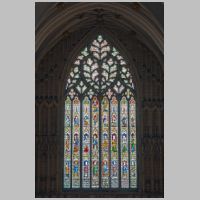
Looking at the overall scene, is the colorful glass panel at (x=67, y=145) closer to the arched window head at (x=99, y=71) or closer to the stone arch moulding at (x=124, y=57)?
the stone arch moulding at (x=124, y=57)

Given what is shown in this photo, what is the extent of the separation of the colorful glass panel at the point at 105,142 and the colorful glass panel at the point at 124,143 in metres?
0.48

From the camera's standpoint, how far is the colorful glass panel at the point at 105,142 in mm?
22188

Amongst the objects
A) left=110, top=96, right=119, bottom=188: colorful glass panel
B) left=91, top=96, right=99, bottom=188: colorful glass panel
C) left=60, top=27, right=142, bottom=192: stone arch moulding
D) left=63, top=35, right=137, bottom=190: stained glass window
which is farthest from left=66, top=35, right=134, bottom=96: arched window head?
left=110, top=96, right=119, bottom=188: colorful glass panel

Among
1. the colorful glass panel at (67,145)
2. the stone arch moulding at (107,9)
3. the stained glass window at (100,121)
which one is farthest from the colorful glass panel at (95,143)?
the stone arch moulding at (107,9)

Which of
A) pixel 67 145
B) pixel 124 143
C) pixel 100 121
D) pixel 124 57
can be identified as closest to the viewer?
pixel 67 145

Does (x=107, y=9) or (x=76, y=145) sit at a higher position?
(x=107, y=9)

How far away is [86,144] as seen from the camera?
73.5ft

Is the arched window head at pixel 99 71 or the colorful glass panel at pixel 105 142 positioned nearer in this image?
the colorful glass panel at pixel 105 142

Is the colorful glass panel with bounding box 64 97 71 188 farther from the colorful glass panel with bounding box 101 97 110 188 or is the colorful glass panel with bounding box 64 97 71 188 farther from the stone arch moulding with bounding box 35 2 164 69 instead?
the stone arch moulding with bounding box 35 2 164 69

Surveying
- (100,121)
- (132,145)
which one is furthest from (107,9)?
(132,145)

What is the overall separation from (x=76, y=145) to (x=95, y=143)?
2.15ft

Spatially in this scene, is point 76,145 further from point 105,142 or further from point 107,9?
point 107,9

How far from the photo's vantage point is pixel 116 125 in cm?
2255

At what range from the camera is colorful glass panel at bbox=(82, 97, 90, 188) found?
874 inches
